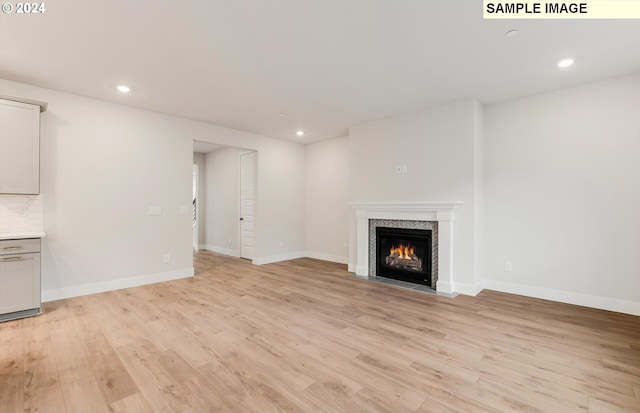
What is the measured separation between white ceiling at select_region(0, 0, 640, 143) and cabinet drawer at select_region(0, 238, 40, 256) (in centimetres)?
190

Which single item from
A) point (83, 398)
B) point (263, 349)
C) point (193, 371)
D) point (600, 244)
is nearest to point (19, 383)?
point (83, 398)

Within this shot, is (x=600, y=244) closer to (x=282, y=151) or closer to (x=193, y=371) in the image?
(x=193, y=371)

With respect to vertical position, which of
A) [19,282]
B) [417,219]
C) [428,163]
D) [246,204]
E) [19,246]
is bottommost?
[19,282]

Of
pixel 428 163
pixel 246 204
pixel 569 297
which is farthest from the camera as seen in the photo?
pixel 246 204

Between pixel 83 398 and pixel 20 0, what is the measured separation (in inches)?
113

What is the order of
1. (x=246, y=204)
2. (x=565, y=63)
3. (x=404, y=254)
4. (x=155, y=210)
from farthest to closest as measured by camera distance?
1. (x=246, y=204)
2. (x=404, y=254)
3. (x=155, y=210)
4. (x=565, y=63)

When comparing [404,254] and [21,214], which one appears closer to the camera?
[21,214]

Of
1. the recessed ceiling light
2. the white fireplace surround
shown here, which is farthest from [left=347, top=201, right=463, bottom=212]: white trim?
the recessed ceiling light

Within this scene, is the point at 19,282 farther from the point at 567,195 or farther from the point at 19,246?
the point at 567,195

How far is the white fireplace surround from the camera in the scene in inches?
161

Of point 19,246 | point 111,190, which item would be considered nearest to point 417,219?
point 111,190

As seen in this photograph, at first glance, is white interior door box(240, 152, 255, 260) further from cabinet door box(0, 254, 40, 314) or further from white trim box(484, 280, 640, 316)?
white trim box(484, 280, 640, 316)

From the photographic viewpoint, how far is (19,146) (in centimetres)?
329

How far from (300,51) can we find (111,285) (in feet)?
13.6
